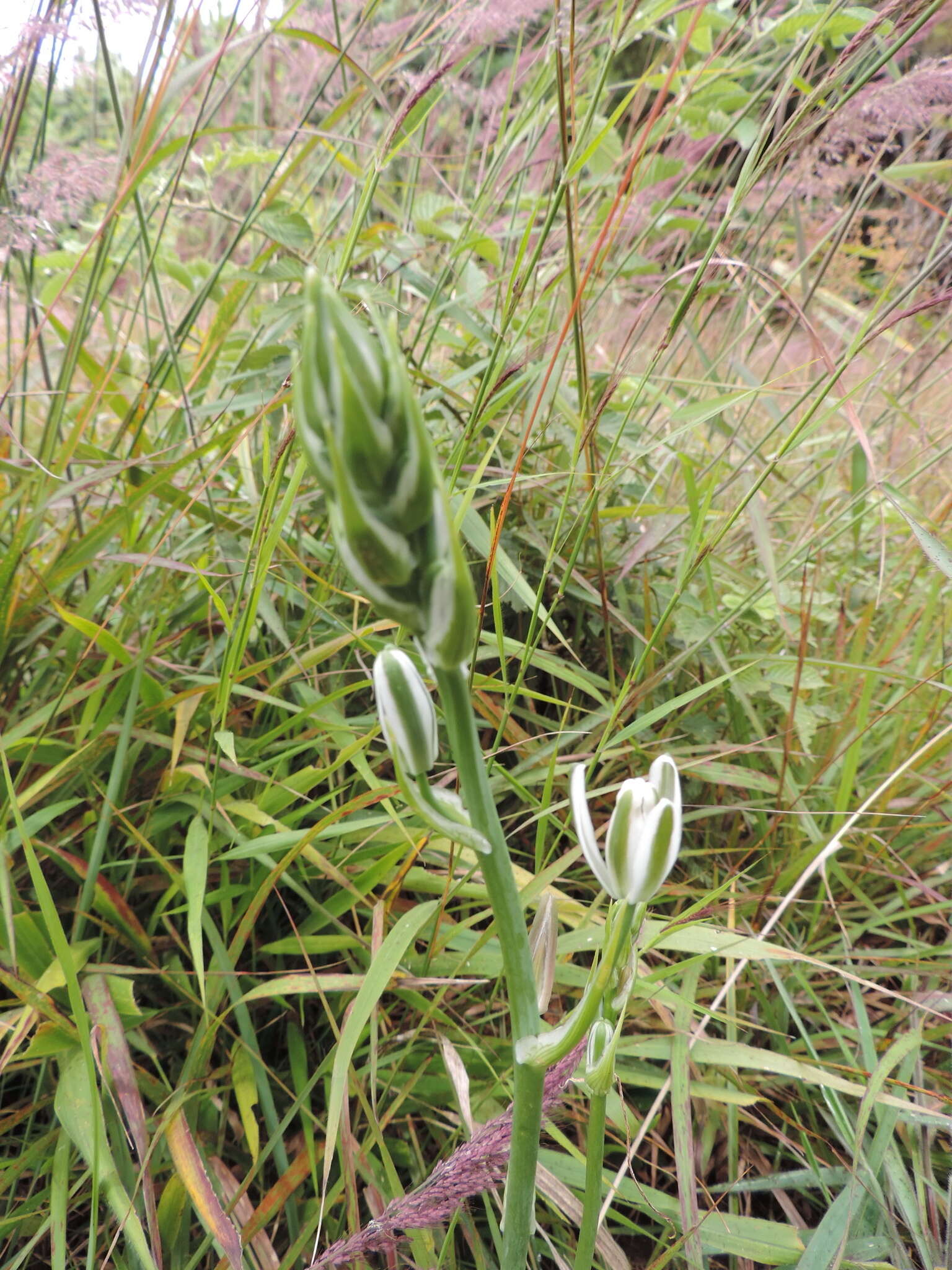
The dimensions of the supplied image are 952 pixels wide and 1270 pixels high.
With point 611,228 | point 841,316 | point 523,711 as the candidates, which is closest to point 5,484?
point 523,711

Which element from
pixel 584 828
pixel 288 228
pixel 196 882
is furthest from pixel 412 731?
pixel 288 228

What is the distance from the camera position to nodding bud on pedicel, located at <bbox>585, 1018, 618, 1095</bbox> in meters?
0.62

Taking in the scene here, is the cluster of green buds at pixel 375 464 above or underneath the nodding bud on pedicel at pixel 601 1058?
above

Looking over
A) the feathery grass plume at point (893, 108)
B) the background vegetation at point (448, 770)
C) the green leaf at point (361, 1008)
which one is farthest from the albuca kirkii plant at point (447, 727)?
the feathery grass plume at point (893, 108)

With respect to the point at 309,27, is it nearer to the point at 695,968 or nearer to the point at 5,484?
the point at 5,484

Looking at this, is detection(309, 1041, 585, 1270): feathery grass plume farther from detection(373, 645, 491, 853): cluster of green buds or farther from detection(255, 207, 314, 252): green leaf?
detection(255, 207, 314, 252): green leaf

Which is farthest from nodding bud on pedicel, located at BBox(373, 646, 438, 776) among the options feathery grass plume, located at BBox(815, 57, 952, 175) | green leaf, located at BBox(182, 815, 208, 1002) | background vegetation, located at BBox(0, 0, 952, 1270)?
feathery grass plume, located at BBox(815, 57, 952, 175)

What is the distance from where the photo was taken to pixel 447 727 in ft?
1.57

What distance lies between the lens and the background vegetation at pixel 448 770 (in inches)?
40.4

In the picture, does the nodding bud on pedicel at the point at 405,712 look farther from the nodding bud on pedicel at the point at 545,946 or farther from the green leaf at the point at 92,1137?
the green leaf at the point at 92,1137

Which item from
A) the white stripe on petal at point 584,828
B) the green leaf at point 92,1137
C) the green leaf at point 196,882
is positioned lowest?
the green leaf at point 92,1137

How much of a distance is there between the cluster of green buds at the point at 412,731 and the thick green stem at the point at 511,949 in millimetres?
18

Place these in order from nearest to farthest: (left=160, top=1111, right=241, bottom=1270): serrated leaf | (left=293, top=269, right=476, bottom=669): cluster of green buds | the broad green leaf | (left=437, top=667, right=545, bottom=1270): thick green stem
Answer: (left=293, top=269, right=476, bottom=669): cluster of green buds, (left=437, top=667, right=545, bottom=1270): thick green stem, (left=160, top=1111, right=241, bottom=1270): serrated leaf, the broad green leaf

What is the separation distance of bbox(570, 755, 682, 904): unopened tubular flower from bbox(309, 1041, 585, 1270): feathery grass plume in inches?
→ 7.7
